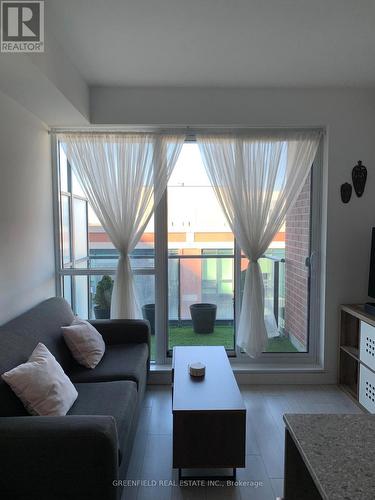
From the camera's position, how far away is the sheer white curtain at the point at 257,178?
3.31m

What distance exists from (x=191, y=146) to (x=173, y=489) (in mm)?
2772

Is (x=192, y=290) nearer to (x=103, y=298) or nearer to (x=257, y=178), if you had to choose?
(x=103, y=298)

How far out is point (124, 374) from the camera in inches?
98.2

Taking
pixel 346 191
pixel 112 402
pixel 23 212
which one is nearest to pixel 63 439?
pixel 112 402

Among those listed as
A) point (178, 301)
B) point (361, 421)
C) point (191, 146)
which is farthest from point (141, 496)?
point (191, 146)

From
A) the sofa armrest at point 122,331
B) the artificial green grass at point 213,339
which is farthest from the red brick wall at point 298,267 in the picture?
the sofa armrest at point 122,331

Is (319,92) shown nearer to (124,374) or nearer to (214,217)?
(214,217)

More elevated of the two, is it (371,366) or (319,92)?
(319,92)

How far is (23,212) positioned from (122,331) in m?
1.27

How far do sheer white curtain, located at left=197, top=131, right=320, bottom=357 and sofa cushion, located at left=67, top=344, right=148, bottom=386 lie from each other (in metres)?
1.15

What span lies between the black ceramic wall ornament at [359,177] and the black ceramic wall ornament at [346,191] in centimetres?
6

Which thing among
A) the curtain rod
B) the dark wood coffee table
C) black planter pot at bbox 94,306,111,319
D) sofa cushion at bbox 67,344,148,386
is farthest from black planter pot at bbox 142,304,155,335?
the curtain rod

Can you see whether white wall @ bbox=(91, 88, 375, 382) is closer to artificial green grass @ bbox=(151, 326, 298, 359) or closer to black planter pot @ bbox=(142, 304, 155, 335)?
artificial green grass @ bbox=(151, 326, 298, 359)

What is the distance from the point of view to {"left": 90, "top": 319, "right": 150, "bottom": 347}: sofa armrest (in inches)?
121
